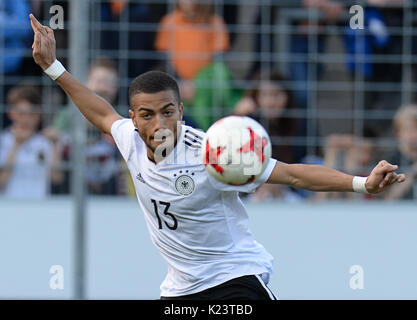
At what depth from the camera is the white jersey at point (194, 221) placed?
536cm

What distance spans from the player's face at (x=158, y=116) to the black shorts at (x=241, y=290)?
0.87m

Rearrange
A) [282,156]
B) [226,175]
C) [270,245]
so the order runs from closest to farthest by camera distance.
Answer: [226,175], [270,245], [282,156]

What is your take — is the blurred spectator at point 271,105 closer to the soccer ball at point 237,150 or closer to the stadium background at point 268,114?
the stadium background at point 268,114

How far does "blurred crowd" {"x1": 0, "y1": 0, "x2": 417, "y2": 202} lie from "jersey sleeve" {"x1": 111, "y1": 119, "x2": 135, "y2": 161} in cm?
233

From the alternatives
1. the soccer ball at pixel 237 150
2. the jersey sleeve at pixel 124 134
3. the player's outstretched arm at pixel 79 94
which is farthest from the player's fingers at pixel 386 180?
the player's outstretched arm at pixel 79 94

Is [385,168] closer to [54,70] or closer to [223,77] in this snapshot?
[54,70]

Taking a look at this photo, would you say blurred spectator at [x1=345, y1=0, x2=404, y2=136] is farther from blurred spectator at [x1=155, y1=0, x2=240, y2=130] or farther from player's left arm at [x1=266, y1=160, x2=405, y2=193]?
player's left arm at [x1=266, y1=160, x2=405, y2=193]

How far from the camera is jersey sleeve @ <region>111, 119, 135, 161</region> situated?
571cm

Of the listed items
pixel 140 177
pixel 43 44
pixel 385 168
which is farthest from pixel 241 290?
pixel 43 44

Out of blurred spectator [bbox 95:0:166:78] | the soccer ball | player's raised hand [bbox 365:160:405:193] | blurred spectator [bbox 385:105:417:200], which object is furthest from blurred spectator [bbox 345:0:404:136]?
the soccer ball

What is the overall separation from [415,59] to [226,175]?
3992 millimetres

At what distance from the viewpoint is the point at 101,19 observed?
831 cm
